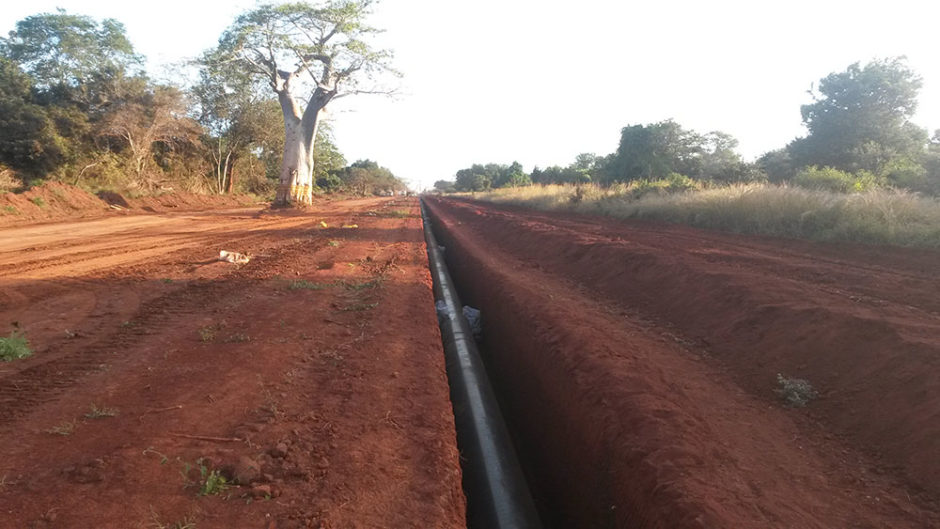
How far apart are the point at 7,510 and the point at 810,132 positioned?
3196cm

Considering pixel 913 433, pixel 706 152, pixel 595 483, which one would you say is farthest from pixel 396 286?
pixel 706 152

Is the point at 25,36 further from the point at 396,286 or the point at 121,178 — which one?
the point at 396,286

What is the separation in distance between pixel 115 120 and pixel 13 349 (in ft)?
71.3

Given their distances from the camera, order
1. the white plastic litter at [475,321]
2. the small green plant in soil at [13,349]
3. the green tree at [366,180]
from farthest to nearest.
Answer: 1. the green tree at [366,180]
2. the white plastic litter at [475,321]
3. the small green plant in soil at [13,349]

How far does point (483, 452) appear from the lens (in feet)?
13.3

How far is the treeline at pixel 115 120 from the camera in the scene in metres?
18.6

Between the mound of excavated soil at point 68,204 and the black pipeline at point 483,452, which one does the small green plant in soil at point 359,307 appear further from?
the mound of excavated soil at point 68,204

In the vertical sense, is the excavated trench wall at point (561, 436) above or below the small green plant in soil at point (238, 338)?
below

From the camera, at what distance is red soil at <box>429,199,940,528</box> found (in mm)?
2906

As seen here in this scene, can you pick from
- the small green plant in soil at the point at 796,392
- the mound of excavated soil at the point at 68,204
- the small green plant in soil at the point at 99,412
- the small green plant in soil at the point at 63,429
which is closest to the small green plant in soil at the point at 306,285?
the small green plant in soil at the point at 99,412

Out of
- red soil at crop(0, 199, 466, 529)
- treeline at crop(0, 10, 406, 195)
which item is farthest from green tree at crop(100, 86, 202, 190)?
red soil at crop(0, 199, 466, 529)

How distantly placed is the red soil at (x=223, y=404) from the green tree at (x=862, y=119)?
2529 cm

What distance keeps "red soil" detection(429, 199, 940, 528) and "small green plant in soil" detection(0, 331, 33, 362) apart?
4.33m

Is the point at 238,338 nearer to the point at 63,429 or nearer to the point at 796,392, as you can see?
the point at 63,429
